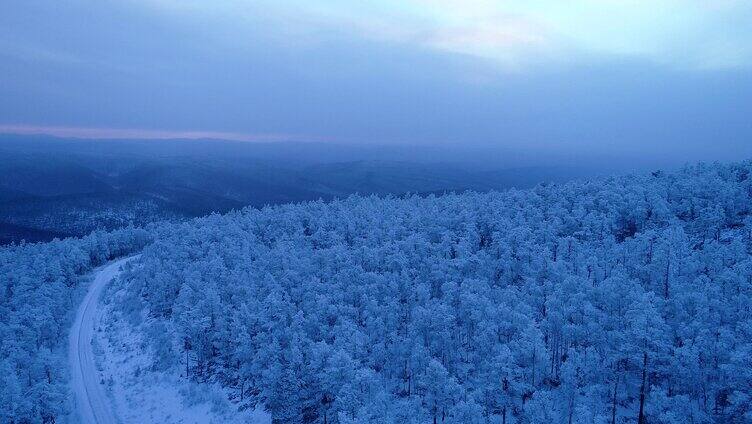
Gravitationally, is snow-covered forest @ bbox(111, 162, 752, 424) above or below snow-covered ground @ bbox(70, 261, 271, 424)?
above

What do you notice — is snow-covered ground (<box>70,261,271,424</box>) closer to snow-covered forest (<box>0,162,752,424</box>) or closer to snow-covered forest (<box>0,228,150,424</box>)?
snow-covered forest (<box>0,162,752,424</box>)

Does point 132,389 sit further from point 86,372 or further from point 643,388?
point 643,388

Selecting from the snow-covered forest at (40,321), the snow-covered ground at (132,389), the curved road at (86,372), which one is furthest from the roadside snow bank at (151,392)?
the snow-covered forest at (40,321)

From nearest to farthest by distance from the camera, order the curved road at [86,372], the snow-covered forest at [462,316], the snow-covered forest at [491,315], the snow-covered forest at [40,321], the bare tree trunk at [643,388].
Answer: the bare tree trunk at [643,388]
the snow-covered forest at [491,315]
the snow-covered forest at [462,316]
the snow-covered forest at [40,321]
the curved road at [86,372]

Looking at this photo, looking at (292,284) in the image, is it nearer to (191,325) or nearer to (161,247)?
(191,325)

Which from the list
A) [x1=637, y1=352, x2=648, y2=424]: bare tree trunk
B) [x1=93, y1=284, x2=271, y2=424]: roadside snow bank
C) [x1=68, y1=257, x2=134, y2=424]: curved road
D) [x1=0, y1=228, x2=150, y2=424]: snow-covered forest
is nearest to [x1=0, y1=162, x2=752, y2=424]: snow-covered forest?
[x1=637, y1=352, x2=648, y2=424]: bare tree trunk

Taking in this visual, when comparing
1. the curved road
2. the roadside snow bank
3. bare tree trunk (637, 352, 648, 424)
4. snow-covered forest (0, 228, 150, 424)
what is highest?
bare tree trunk (637, 352, 648, 424)

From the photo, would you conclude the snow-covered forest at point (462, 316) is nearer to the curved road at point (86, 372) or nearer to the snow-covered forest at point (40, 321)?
the snow-covered forest at point (40, 321)
